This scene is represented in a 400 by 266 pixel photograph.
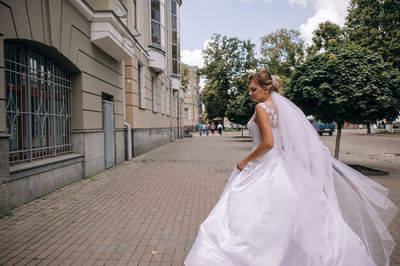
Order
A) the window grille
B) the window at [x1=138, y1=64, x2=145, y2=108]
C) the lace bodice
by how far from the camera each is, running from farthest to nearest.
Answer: the window grille
the window at [x1=138, y1=64, x2=145, y2=108]
the lace bodice

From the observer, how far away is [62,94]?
7.24 m

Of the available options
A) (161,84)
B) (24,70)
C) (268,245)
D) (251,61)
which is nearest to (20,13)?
(24,70)

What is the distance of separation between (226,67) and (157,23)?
3163 cm

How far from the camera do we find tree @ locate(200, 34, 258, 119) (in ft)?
152

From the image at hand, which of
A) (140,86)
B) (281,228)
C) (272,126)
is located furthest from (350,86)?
(140,86)

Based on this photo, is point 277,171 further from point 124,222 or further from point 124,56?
point 124,56

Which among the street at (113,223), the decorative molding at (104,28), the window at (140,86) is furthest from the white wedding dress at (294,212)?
the window at (140,86)

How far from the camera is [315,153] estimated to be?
287 centimetres

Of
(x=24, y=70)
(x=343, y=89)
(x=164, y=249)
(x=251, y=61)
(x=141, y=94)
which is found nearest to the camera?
(x=164, y=249)

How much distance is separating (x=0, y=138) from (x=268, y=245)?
14.3 ft

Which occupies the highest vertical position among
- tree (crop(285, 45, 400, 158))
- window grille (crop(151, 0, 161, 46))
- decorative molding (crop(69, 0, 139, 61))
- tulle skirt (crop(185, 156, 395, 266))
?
window grille (crop(151, 0, 161, 46))

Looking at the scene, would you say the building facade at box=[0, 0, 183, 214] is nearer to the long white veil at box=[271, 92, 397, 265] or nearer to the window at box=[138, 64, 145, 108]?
the window at box=[138, 64, 145, 108]

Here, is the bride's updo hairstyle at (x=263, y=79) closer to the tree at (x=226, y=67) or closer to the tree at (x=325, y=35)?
the tree at (x=325, y=35)

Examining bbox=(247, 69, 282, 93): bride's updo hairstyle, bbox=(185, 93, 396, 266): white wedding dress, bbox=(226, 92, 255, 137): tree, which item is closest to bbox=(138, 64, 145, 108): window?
bbox=(226, 92, 255, 137): tree
